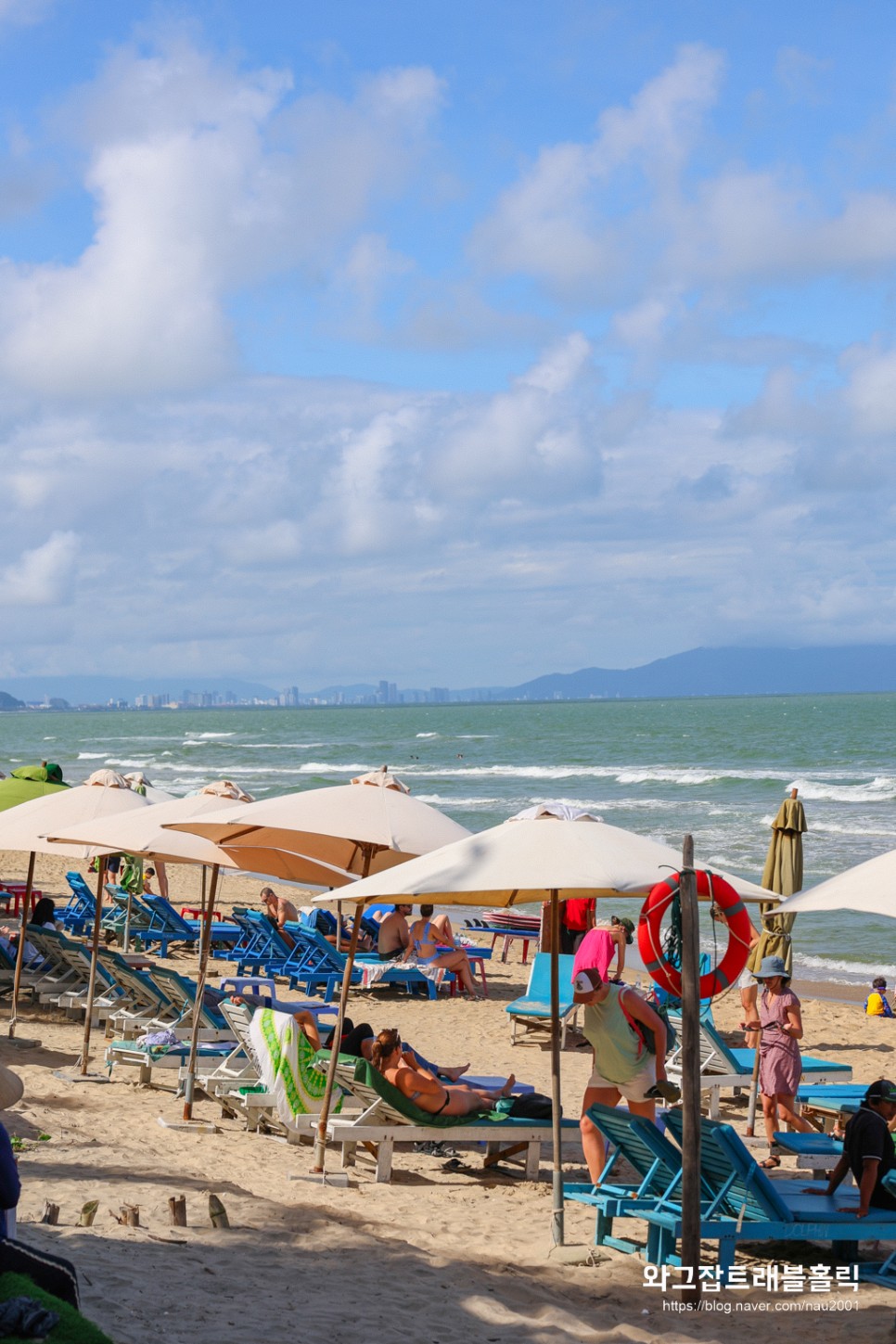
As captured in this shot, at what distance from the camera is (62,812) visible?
1005cm

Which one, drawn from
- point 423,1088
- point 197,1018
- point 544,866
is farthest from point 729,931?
point 197,1018

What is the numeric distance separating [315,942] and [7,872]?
11.5 metres

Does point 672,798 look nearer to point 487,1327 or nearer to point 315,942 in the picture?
point 315,942

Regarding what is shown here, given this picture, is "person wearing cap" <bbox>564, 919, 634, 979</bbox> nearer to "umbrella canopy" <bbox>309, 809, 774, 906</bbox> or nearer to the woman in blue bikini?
"umbrella canopy" <bbox>309, 809, 774, 906</bbox>

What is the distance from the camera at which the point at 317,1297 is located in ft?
17.8

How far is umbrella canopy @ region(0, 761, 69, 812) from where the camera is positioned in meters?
11.9

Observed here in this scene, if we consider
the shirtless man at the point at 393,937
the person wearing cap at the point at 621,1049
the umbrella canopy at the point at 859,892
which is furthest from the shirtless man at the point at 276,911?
the umbrella canopy at the point at 859,892

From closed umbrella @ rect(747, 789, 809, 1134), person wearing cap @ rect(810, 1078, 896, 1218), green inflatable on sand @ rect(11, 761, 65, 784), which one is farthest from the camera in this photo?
green inflatable on sand @ rect(11, 761, 65, 784)

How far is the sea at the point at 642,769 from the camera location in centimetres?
2856

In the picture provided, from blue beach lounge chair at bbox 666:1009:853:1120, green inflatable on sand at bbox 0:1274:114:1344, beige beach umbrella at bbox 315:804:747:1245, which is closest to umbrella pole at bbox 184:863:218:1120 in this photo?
beige beach umbrella at bbox 315:804:747:1245

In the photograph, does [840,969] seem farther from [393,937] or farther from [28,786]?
[28,786]

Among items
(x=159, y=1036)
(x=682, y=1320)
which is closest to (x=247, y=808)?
(x=159, y=1036)

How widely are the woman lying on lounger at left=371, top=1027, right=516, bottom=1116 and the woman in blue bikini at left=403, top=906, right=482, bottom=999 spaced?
700cm

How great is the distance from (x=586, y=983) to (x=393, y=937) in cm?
867
